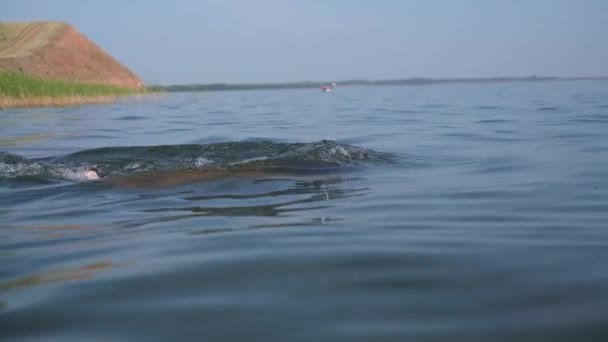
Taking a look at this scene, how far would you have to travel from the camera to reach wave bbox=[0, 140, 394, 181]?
6086 millimetres

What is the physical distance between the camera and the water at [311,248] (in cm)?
207

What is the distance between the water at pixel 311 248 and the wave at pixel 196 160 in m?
0.05

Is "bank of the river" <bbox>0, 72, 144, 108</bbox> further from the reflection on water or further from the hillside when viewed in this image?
the hillside

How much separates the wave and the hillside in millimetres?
49057

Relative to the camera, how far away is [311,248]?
2.99 meters

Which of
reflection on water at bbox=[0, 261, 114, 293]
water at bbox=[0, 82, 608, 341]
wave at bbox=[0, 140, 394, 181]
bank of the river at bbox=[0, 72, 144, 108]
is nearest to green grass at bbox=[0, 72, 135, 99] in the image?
bank of the river at bbox=[0, 72, 144, 108]

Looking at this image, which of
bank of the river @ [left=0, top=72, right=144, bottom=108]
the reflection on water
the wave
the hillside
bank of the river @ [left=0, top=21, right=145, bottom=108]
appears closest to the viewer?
the reflection on water

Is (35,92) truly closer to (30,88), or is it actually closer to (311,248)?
(30,88)

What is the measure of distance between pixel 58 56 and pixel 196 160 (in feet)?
214

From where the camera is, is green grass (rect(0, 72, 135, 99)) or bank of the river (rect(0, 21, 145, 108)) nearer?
green grass (rect(0, 72, 135, 99))

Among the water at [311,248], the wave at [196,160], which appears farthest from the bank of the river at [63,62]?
the water at [311,248]

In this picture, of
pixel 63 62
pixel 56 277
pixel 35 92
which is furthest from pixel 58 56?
pixel 56 277

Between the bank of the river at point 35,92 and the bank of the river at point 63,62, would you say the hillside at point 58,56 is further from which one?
the bank of the river at point 35,92

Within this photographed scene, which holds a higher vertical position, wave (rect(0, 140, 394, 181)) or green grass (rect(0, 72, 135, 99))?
green grass (rect(0, 72, 135, 99))
